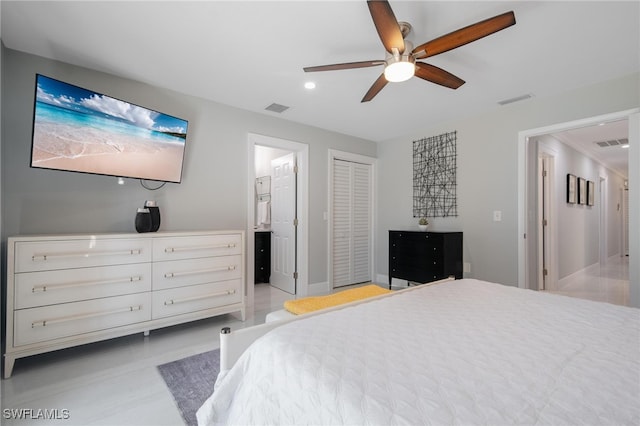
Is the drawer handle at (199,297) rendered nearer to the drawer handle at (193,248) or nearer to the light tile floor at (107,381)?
the light tile floor at (107,381)

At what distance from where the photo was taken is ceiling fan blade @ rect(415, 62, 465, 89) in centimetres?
206

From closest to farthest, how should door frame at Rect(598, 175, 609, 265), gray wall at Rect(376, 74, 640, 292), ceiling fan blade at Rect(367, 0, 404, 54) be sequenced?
ceiling fan blade at Rect(367, 0, 404, 54)
gray wall at Rect(376, 74, 640, 292)
door frame at Rect(598, 175, 609, 265)

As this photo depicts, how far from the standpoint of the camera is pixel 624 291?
4008mm

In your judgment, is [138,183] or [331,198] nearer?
[138,183]

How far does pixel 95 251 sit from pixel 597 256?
8249mm

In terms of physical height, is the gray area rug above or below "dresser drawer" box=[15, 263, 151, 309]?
below

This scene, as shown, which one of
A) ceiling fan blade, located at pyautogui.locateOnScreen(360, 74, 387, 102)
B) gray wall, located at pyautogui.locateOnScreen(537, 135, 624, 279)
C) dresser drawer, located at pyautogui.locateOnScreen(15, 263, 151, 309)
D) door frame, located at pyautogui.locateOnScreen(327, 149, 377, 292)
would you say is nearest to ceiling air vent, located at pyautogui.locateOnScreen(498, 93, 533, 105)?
gray wall, located at pyautogui.locateOnScreen(537, 135, 624, 279)

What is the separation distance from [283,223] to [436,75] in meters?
2.89

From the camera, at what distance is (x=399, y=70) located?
1938mm

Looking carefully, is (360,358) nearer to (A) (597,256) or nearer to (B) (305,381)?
(B) (305,381)

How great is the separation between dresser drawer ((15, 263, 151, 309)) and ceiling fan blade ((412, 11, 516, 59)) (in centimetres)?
265

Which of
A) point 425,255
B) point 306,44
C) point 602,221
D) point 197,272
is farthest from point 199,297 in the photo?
point 602,221

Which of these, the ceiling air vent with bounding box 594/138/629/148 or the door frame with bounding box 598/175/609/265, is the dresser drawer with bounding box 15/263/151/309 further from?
the door frame with bounding box 598/175/609/265

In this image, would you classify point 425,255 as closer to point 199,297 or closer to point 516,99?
point 516,99
